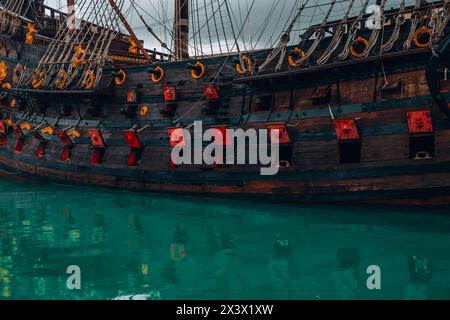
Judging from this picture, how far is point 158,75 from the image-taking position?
56.2ft

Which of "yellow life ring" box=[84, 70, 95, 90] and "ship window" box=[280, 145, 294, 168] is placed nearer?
"ship window" box=[280, 145, 294, 168]

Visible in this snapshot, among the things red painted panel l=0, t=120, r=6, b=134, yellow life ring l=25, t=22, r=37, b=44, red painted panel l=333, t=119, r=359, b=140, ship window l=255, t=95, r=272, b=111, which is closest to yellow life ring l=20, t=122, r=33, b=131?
red painted panel l=0, t=120, r=6, b=134

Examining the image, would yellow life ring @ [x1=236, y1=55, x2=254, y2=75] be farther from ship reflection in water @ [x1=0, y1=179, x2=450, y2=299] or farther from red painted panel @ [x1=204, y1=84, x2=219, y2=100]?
ship reflection in water @ [x1=0, y1=179, x2=450, y2=299]

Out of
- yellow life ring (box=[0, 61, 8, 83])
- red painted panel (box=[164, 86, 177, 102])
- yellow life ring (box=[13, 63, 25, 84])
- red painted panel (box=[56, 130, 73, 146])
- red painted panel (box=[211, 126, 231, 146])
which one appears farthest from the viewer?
yellow life ring (box=[0, 61, 8, 83])

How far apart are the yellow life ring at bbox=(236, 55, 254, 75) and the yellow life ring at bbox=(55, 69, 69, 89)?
9657 millimetres

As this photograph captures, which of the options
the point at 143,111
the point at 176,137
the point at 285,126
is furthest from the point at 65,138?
the point at 285,126

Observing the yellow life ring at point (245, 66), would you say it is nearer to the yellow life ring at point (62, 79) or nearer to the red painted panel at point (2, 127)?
the yellow life ring at point (62, 79)

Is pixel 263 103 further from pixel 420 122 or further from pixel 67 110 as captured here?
pixel 67 110

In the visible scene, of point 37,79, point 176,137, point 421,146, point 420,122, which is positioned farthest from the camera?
point 37,79

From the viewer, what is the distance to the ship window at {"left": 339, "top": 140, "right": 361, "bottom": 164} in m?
12.5

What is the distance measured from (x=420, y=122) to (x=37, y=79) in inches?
728

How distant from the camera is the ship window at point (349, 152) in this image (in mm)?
12539

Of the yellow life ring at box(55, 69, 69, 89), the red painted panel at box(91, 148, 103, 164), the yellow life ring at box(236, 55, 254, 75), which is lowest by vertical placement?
the red painted panel at box(91, 148, 103, 164)

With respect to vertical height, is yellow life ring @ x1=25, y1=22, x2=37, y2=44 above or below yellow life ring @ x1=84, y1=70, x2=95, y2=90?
above
